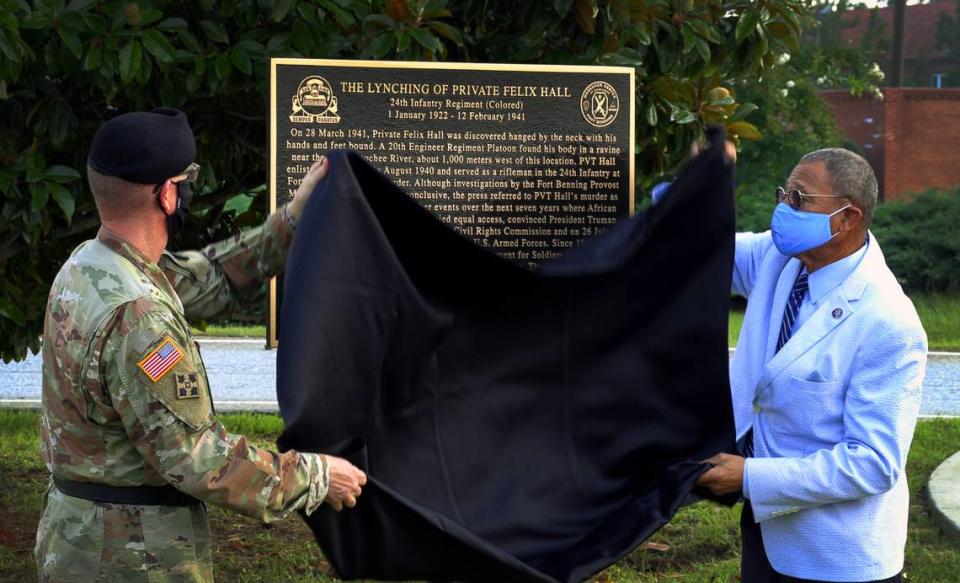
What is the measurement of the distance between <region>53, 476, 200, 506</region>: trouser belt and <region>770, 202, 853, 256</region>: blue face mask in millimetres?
1885

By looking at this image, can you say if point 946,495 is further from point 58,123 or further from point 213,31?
point 58,123

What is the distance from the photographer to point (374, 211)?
372 cm

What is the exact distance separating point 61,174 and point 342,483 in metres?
2.59

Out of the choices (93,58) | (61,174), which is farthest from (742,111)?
(61,174)

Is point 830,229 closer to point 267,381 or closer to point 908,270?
point 267,381

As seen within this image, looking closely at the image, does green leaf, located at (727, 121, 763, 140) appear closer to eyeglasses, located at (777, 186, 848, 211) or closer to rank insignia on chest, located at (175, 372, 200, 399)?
eyeglasses, located at (777, 186, 848, 211)

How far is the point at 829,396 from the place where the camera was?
3662 millimetres

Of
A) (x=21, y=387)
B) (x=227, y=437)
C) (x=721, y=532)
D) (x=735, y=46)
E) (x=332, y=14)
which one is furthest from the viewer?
(x=21, y=387)

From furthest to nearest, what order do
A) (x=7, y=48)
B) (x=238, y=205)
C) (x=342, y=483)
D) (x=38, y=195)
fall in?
(x=238, y=205)
(x=38, y=195)
(x=7, y=48)
(x=342, y=483)

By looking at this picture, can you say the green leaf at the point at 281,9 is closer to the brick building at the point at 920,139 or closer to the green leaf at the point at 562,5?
the green leaf at the point at 562,5

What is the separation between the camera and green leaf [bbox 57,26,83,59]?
16.4 ft

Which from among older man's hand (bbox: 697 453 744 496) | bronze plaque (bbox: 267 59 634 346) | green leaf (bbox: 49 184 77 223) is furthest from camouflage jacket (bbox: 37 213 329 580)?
green leaf (bbox: 49 184 77 223)

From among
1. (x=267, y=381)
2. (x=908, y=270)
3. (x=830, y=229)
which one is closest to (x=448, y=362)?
(x=830, y=229)

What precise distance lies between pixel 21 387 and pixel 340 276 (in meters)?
10.2
